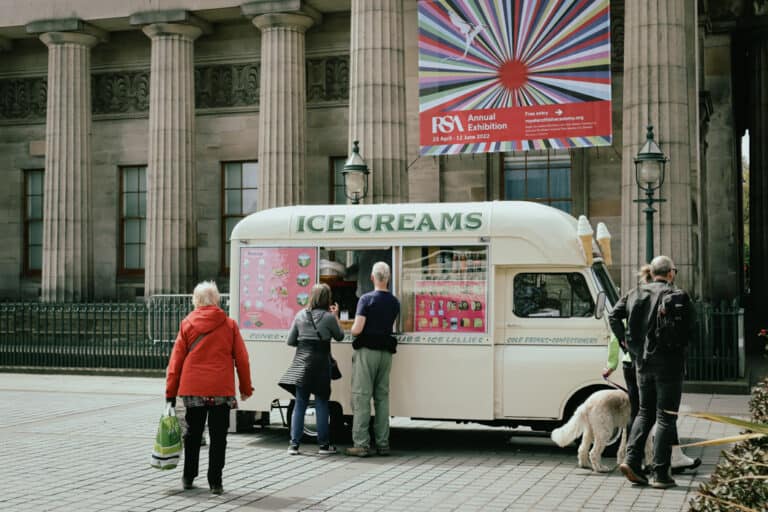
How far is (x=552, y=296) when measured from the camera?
1063 cm

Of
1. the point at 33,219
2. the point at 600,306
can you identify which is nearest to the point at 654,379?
the point at 600,306

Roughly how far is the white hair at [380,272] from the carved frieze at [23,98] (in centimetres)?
2089

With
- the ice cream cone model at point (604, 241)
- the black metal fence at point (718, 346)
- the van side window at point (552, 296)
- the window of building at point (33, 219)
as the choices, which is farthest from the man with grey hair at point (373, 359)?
the window of building at point (33, 219)

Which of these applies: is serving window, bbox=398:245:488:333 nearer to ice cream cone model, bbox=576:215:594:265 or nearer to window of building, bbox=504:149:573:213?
ice cream cone model, bbox=576:215:594:265

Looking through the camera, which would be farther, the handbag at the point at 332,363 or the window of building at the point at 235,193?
the window of building at the point at 235,193

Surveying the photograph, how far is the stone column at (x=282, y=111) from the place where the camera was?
23.0 meters

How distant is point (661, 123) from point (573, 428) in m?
10.6

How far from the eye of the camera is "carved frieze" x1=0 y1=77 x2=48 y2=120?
28.3 meters

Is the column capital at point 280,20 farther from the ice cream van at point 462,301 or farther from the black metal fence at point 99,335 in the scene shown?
the ice cream van at point 462,301

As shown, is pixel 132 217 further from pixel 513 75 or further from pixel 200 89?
pixel 513 75

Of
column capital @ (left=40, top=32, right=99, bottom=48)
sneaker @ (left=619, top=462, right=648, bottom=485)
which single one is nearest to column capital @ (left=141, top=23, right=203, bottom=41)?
column capital @ (left=40, top=32, right=99, bottom=48)

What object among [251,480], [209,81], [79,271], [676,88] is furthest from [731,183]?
[251,480]

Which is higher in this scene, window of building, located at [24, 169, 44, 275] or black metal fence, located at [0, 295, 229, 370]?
window of building, located at [24, 169, 44, 275]

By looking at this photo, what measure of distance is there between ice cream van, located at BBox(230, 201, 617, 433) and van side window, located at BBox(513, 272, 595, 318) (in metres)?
0.01
